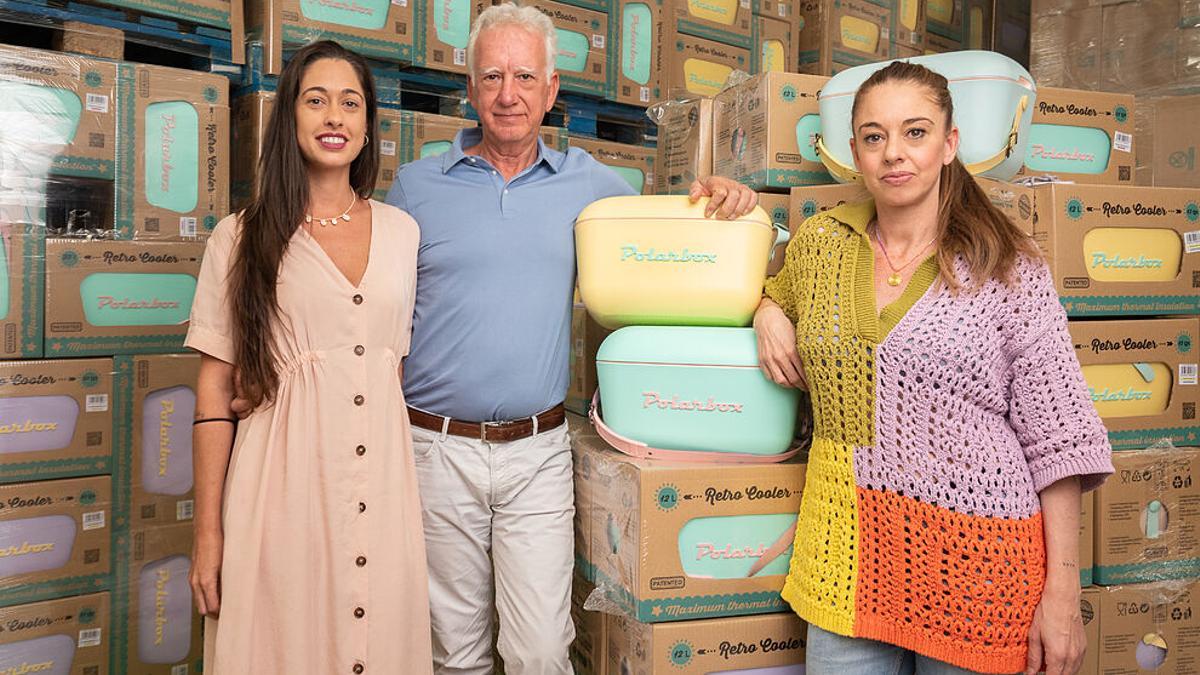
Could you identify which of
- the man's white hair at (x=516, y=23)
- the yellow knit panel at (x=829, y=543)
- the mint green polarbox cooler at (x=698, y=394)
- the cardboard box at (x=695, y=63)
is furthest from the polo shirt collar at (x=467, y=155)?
the cardboard box at (x=695, y=63)

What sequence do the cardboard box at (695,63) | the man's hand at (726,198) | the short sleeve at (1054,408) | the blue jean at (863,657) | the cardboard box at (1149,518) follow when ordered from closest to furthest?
the short sleeve at (1054,408)
the blue jean at (863,657)
the man's hand at (726,198)
the cardboard box at (1149,518)
the cardboard box at (695,63)

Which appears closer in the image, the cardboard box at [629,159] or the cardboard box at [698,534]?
the cardboard box at [698,534]

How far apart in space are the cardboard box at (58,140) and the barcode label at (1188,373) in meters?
2.54

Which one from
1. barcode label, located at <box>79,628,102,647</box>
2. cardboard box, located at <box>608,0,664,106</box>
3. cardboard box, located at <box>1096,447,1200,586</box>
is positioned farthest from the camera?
cardboard box, located at <box>608,0,664,106</box>

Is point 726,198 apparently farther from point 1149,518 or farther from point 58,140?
point 58,140

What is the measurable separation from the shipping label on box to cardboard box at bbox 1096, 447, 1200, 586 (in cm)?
206

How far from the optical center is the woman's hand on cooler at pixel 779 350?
1690mm

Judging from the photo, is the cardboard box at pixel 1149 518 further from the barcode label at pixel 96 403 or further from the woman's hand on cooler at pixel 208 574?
the barcode label at pixel 96 403

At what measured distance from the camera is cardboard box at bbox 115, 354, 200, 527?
2.50 meters

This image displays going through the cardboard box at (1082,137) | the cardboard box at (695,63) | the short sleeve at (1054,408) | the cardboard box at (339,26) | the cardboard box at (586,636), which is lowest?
the cardboard box at (586,636)

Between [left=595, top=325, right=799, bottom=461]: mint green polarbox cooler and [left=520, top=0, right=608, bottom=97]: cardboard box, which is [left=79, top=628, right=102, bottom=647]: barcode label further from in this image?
[left=520, top=0, right=608, bottom=97]: cardboard box

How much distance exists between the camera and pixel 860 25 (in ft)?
12.7

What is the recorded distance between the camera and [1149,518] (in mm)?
2080

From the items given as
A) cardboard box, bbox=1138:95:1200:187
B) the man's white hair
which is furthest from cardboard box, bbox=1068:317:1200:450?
the man's white hair
